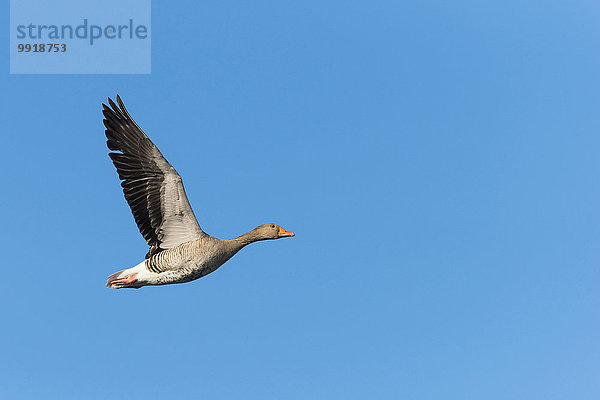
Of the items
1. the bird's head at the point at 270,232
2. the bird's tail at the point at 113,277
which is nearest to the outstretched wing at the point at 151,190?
the bird's tail at the point at 113,277

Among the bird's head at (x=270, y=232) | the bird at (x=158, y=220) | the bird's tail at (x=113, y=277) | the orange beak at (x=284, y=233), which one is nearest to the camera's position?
the bird at (x=158, y=220)

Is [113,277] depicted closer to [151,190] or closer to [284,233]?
[151,190]

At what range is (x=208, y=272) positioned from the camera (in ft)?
55.6

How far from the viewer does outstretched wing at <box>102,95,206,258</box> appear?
1689cm

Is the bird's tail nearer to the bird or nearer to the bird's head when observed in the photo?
the bird

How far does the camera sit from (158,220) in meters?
→ 17.1

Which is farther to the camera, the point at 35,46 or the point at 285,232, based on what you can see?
the point at 35,46

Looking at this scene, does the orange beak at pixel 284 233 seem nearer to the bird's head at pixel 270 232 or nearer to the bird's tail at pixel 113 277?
the bird's head at pixel 270 232

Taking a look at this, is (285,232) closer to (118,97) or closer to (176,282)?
(176,282)

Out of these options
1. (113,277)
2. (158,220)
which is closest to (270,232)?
(158,220)

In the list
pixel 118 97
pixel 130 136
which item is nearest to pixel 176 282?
pixel 130 136

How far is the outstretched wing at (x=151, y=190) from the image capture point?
55.4ft

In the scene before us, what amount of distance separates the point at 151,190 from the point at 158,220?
82cm

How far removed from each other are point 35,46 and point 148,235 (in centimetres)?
964
